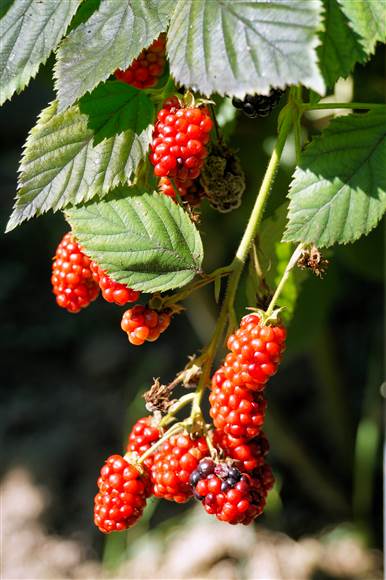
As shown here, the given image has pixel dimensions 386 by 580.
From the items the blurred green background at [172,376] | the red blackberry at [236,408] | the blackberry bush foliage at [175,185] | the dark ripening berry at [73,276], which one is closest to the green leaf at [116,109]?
the blackberry bush foliage at [175,185]

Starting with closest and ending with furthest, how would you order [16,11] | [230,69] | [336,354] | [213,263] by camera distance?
1. [230,69]
2. [16,11]
3. [213,263]
4. [336,354]

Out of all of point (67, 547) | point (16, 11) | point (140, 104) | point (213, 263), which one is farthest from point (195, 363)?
point (67, 547)

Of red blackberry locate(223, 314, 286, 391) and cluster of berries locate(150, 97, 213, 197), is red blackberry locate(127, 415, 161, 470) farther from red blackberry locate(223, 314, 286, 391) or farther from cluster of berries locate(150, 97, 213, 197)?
cluster of berries locate(150, 97, 213, 197)

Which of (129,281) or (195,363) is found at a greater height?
(129,281)

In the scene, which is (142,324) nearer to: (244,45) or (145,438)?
(145,438)

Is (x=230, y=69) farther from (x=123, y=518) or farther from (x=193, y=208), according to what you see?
(x=123, y=518)
